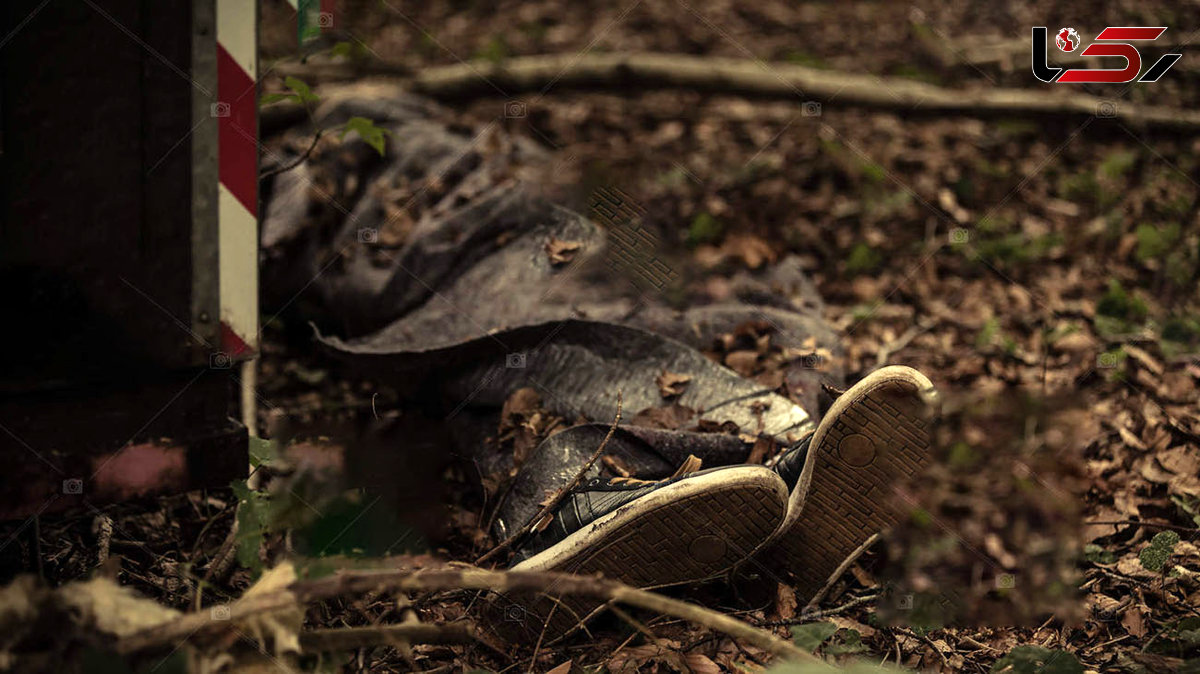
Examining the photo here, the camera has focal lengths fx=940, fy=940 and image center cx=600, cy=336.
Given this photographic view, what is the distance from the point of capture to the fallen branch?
5449 millimetres

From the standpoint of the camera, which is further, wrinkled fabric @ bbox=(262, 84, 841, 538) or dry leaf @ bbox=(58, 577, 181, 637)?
wrinkled fabric @ bbox=(262, 84, 841, 538)

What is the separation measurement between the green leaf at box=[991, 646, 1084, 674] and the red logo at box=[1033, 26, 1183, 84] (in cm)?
476

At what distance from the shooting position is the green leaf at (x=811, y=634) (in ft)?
5.93

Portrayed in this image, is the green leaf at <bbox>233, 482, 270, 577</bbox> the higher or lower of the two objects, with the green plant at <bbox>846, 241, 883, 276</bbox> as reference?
lower

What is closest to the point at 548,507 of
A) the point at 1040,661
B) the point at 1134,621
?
the point at 1040,661

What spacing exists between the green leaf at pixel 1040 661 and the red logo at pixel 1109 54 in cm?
476

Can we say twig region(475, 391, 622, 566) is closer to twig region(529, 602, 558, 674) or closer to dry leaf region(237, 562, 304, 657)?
twig region(529, 602, 558, 674)

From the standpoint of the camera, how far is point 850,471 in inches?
82.3

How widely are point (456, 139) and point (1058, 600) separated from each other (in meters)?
2.71

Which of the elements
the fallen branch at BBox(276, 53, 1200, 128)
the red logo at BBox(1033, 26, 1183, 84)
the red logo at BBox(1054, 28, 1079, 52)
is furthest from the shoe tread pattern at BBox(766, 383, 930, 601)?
the red logo at BBox(1054, 28, 1079, 52)

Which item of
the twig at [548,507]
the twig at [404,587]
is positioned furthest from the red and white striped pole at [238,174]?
the twig at [404,587]

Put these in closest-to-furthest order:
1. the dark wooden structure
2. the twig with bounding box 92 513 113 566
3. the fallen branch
Answer: the dark wooden structure → the twig with bounding box 92 513 113 566 → the fallen branch

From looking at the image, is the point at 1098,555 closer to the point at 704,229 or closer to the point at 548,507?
the point at 548,507

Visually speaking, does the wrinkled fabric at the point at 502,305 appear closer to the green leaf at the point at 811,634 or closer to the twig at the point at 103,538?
the green leaf at the point at 811,634
